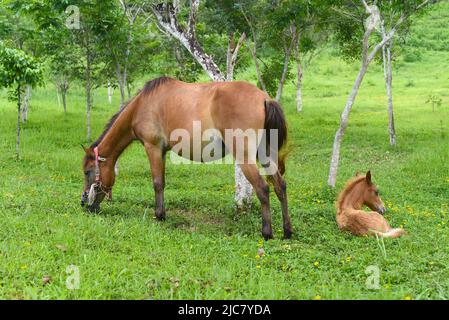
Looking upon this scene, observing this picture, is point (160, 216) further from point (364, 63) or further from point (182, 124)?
point (364, 63)

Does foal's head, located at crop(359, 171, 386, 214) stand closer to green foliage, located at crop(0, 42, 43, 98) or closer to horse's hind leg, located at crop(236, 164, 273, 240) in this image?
horse's hind leg, located at crop(236, 164, 273, 240)

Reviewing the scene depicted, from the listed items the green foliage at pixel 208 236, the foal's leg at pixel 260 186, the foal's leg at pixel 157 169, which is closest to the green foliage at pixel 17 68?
the green foliage at pixel 208 236

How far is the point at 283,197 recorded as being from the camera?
276 inches

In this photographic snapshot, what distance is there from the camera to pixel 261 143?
23.3 feet

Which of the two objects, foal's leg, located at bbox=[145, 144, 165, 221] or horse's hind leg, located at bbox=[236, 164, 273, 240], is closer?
horse's hind leg, located at bbox=[236, 164, 273, 240]

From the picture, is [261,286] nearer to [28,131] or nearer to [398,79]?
[28,131]

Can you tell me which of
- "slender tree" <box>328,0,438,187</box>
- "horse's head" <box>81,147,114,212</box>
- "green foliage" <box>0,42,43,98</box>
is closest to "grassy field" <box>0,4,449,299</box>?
"horse's head" <box>81,147,114,212</box>

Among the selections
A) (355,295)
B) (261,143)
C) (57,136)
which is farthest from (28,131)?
(355,295)

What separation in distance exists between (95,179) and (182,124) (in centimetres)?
183

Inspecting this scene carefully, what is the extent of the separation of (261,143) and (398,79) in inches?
1168

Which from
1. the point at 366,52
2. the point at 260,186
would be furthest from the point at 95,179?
the point at 366,52

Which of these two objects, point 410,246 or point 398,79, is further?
point 398,79

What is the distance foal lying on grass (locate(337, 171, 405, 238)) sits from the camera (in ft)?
22.4

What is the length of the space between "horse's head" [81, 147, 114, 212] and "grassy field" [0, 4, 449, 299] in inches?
10.6
